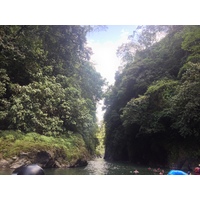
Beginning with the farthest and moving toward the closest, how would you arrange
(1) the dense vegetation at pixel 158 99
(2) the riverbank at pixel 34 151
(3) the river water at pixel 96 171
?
(1) the dense vegetation at pixel 158 99 < (2) the riverbank at pixel 34 151 < (3) the river water at pixel 96 171

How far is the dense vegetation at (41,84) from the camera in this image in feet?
30.5

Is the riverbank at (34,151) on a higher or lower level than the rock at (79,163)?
higher

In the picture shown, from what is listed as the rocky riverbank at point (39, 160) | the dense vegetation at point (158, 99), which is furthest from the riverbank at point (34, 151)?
the dense vegetation at point (158, 99)

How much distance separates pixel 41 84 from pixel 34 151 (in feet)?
10.6

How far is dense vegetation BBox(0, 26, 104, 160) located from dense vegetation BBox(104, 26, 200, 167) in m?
3.58

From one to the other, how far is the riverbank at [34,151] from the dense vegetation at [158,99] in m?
4.93

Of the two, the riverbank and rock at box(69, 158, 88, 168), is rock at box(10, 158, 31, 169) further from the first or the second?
rock at box(69, 158, 88, 168)

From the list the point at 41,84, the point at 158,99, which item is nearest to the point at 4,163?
the point at 41,84

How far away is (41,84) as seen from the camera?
10.6 m

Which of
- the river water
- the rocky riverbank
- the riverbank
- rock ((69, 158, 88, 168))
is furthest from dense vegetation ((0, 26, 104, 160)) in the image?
the river water

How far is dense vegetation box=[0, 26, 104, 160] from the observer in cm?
929

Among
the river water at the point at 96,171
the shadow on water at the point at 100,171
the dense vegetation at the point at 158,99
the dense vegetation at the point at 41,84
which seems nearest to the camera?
the river water at the point at 96,171

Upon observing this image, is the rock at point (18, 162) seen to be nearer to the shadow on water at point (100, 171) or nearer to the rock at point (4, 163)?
the rock at point (4, 163)
